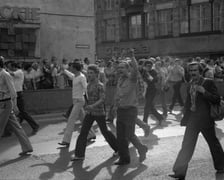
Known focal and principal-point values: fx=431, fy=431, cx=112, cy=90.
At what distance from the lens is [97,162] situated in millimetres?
7289

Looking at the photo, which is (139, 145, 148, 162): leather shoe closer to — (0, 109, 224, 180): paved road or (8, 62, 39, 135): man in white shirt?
(0, 109, 224, 180): paved road

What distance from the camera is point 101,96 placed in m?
7.42

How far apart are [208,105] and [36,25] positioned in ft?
50.1

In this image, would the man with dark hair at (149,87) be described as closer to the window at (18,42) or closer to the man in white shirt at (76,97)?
the man in white shirt at (76,97)

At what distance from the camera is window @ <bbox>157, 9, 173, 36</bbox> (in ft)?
126

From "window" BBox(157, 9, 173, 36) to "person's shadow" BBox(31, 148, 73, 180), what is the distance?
31.5m

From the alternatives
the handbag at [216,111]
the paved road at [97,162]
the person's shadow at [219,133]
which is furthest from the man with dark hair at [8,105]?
the person's shadow at [219,133]

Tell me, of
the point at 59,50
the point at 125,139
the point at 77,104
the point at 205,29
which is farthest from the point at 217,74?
the point at 205,29

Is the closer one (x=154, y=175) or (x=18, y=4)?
(x=154, y=175)

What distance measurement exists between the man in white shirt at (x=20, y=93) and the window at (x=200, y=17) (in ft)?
90.1

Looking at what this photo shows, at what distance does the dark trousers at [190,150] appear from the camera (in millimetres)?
5965

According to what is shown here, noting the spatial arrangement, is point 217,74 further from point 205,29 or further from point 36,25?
point 205,29

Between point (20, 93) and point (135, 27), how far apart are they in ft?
105

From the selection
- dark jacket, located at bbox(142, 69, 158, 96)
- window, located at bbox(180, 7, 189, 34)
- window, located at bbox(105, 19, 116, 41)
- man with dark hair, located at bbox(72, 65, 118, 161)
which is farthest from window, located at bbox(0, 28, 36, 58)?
window, located at bbox(105, 19, 116, 41)
